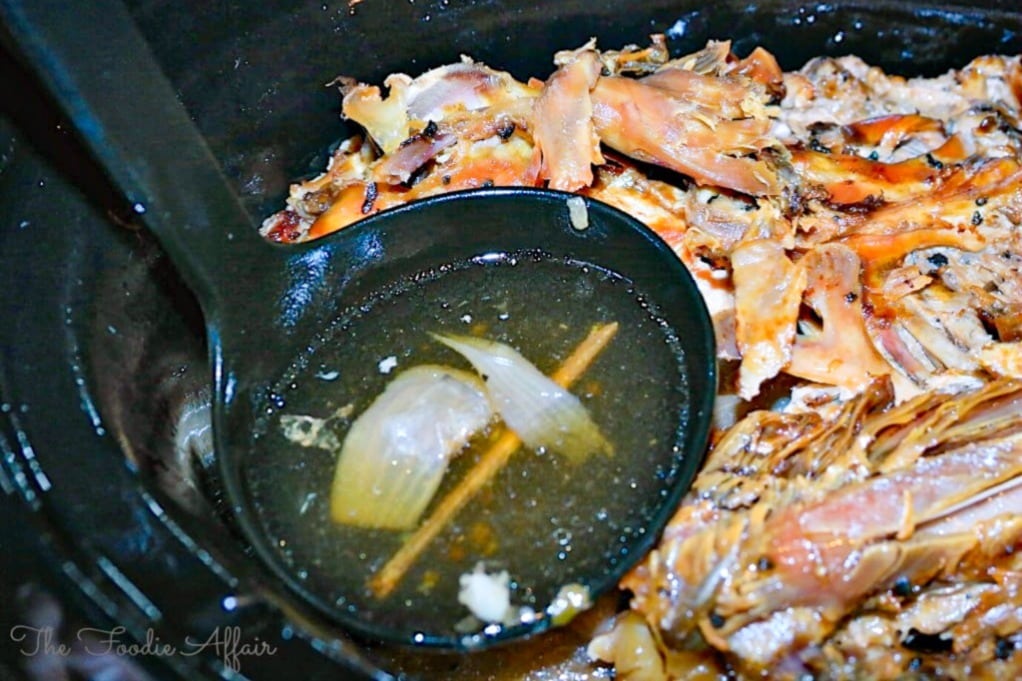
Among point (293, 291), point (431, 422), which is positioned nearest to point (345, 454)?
point (431, 422)

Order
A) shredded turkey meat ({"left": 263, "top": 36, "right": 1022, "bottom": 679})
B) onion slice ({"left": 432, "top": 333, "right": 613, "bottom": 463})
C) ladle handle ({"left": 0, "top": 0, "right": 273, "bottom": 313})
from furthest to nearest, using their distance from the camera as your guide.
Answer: onion slice ({"left": 432, "top": 333, "right": 613, "bottom": 463}) → ladle handle ({"left": 0, "top": 0, "right": 273, "bottom": 313}) → shredded turkey meat ({"left": 263, "top": 36, "right": 1022, "bottom": 679})

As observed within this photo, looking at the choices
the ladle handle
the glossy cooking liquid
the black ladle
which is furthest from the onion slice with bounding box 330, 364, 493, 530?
the ladle handle

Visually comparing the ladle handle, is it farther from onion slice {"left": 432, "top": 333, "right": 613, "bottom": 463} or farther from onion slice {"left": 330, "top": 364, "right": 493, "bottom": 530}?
onion slice {"left": 432, "top": 333, "right": 613, "bottom": 463}

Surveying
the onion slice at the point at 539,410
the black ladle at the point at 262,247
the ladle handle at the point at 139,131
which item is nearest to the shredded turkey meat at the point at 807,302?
the black ladle at the point at 262,247

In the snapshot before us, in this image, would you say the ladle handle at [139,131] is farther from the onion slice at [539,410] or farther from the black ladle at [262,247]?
the onion slice at [539,410]

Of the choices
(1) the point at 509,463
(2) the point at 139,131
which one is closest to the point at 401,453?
(1) the point at 509,463

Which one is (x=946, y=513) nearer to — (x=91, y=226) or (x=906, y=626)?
(x=906, y=626)
